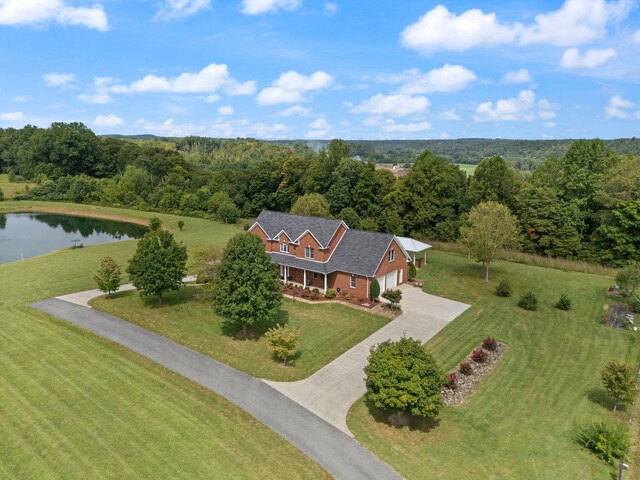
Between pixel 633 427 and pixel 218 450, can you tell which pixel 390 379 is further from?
pixel 633 427

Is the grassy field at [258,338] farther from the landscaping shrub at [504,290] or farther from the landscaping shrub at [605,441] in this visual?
the landscaping shrub at [605,441]

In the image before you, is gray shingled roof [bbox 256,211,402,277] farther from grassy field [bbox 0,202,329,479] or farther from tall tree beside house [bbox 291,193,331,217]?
grassy field [bbox 0,202,329,479]

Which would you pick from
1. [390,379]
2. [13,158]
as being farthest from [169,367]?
[13,158]

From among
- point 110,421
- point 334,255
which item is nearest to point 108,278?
point 110,421

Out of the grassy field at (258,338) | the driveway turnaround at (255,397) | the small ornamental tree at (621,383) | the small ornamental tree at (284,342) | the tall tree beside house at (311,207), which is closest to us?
the driveway turnaround at (255,397)

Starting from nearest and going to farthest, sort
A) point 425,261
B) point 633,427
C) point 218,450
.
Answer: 1. point 218,450
2. point 633,427
3. point 425,261

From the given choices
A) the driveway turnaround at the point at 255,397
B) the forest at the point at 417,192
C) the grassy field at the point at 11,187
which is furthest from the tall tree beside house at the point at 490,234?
the grassy field at the point at 11,187
